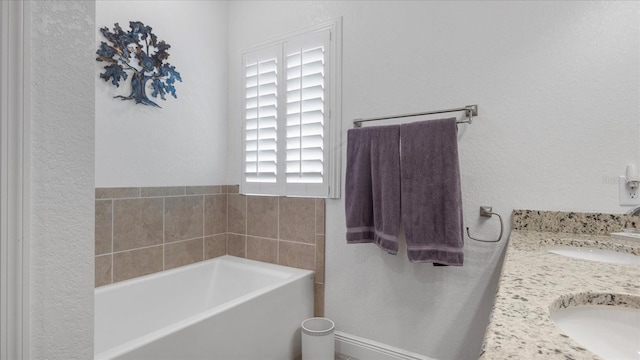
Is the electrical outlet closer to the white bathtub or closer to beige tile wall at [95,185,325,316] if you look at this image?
beige tile wall at [95,185,325,316]

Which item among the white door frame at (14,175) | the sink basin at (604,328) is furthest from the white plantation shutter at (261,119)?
the sink basin at (604,328)

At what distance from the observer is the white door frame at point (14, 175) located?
54 centimetres

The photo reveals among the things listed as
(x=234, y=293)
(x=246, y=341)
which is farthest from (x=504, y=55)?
(x=234, y=293)

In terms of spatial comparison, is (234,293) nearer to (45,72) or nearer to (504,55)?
(45,72)

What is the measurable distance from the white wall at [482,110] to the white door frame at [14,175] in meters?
1.66

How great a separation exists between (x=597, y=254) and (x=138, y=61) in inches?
99.2

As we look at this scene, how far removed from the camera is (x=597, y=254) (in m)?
1.21

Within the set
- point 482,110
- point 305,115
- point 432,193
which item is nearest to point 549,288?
point 432,193

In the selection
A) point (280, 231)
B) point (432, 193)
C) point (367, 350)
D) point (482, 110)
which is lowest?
point (367, 350)

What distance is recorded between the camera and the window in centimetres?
211

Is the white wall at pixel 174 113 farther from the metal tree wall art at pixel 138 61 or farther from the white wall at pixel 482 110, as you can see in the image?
the white wall at pixel 482 110

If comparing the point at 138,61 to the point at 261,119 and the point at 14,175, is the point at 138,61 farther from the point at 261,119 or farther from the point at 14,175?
the point at 14,175

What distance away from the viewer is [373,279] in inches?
78.5

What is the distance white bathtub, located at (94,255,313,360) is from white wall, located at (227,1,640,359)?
0.34 metres
